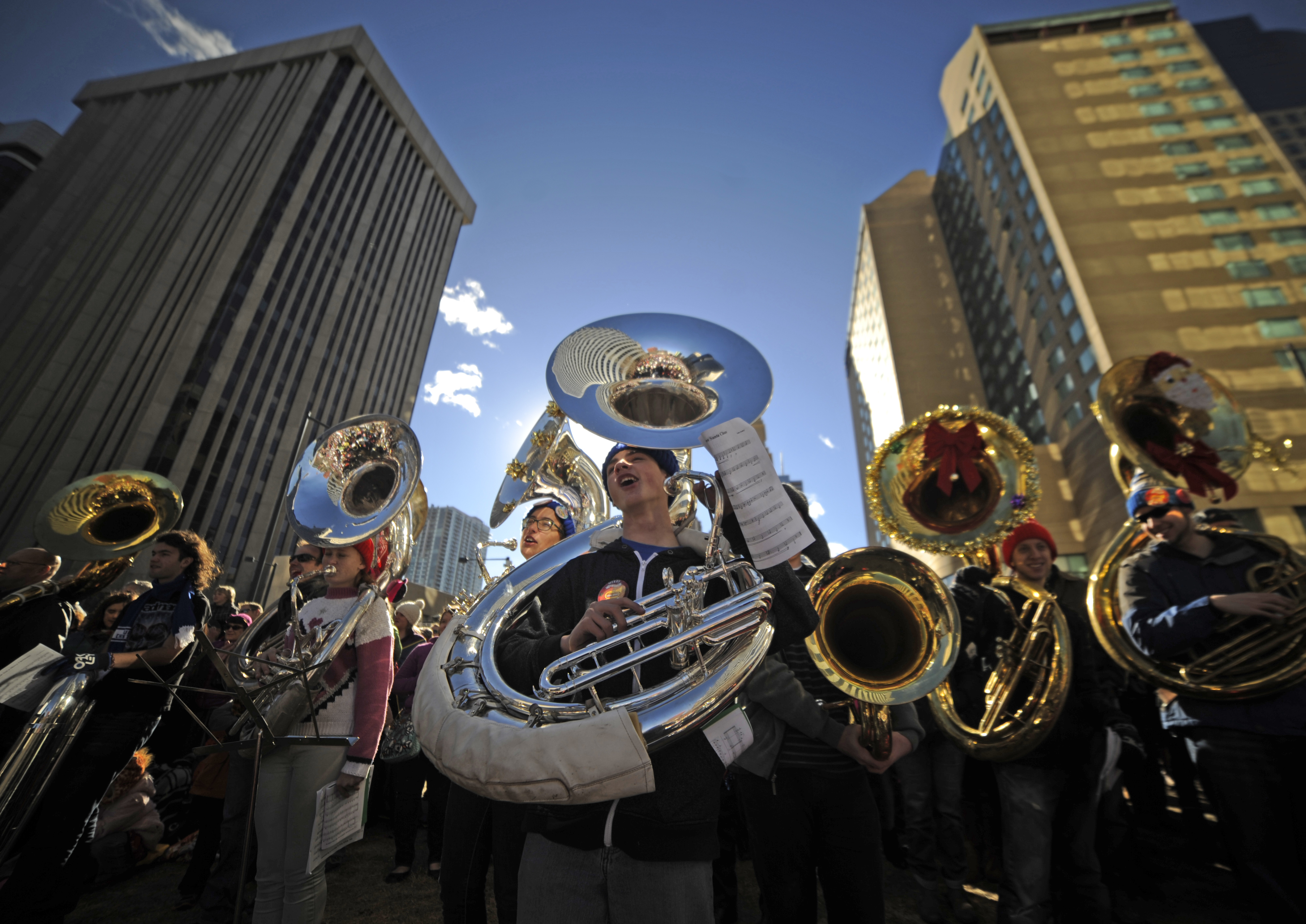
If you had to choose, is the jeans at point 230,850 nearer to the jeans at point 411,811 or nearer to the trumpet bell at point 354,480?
the jeans at point 411,811

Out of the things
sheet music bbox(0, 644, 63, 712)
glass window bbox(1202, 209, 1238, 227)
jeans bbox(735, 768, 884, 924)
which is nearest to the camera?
jeans bbox(735, 768, 884, 924)

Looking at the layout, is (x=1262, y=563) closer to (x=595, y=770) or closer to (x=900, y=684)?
(x=900, y=684)

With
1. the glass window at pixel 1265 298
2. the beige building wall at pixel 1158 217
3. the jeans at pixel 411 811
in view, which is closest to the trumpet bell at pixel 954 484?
the jeans at pixel 411 811

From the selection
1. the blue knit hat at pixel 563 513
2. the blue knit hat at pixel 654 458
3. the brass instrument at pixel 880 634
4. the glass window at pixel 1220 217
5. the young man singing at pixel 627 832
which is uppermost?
the glass window at pixel 1220 217

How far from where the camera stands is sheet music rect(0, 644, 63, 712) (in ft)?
9.18

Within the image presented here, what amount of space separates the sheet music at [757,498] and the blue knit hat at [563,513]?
198 centimetres

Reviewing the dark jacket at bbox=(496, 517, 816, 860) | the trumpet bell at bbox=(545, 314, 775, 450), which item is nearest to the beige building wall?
the trumpet bell at bbox=(545, 314, 775, 450)

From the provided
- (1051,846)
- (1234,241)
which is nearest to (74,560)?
(1051,846)

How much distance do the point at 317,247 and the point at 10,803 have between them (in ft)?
163

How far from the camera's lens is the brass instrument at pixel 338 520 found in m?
2.40

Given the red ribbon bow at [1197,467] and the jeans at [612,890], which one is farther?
the red ribbon bow at [1197,467]

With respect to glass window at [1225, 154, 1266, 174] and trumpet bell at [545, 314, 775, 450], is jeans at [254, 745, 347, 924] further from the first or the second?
glass window at [1225, 154, 1266, 174]

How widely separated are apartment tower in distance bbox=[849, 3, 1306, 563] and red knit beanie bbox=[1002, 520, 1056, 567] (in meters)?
20.8

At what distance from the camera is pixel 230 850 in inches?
108
